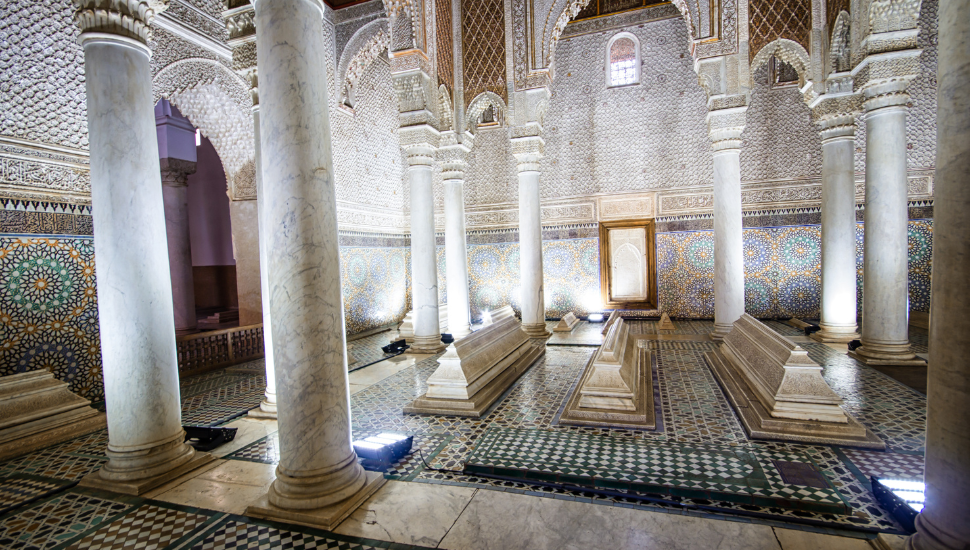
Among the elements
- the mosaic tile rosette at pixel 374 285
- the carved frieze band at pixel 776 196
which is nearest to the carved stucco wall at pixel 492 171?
the mosaic tile rosette at pixel 374 285

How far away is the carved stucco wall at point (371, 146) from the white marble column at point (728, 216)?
5.49 metres

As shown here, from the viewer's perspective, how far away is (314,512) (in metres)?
2.30

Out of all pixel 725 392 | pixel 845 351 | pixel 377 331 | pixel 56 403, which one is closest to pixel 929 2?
pixel 845 351

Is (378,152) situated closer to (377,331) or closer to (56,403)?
(377,331)

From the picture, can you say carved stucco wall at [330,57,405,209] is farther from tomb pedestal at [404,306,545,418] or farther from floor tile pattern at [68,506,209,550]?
floor tile pattern at [68,506,209,550]

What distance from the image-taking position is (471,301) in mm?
9758

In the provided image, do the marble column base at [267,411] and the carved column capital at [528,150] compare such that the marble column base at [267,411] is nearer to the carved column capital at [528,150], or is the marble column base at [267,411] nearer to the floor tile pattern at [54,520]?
the floor tile pattern at [54,520]

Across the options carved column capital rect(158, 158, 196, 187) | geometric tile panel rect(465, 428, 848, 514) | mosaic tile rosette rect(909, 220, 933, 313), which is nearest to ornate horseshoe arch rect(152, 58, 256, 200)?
carved column capital rect(158, 158, 196, 187)

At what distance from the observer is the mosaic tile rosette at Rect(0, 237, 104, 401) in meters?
3.95

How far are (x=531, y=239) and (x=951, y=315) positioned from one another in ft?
17.9

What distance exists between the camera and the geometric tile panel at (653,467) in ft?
8.02

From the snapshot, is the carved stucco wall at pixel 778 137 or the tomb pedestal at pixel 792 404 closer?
the tomb pedestal at pixel 792 404

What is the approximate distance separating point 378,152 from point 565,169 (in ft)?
11.6

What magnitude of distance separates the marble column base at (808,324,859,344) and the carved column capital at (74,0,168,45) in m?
7.40
